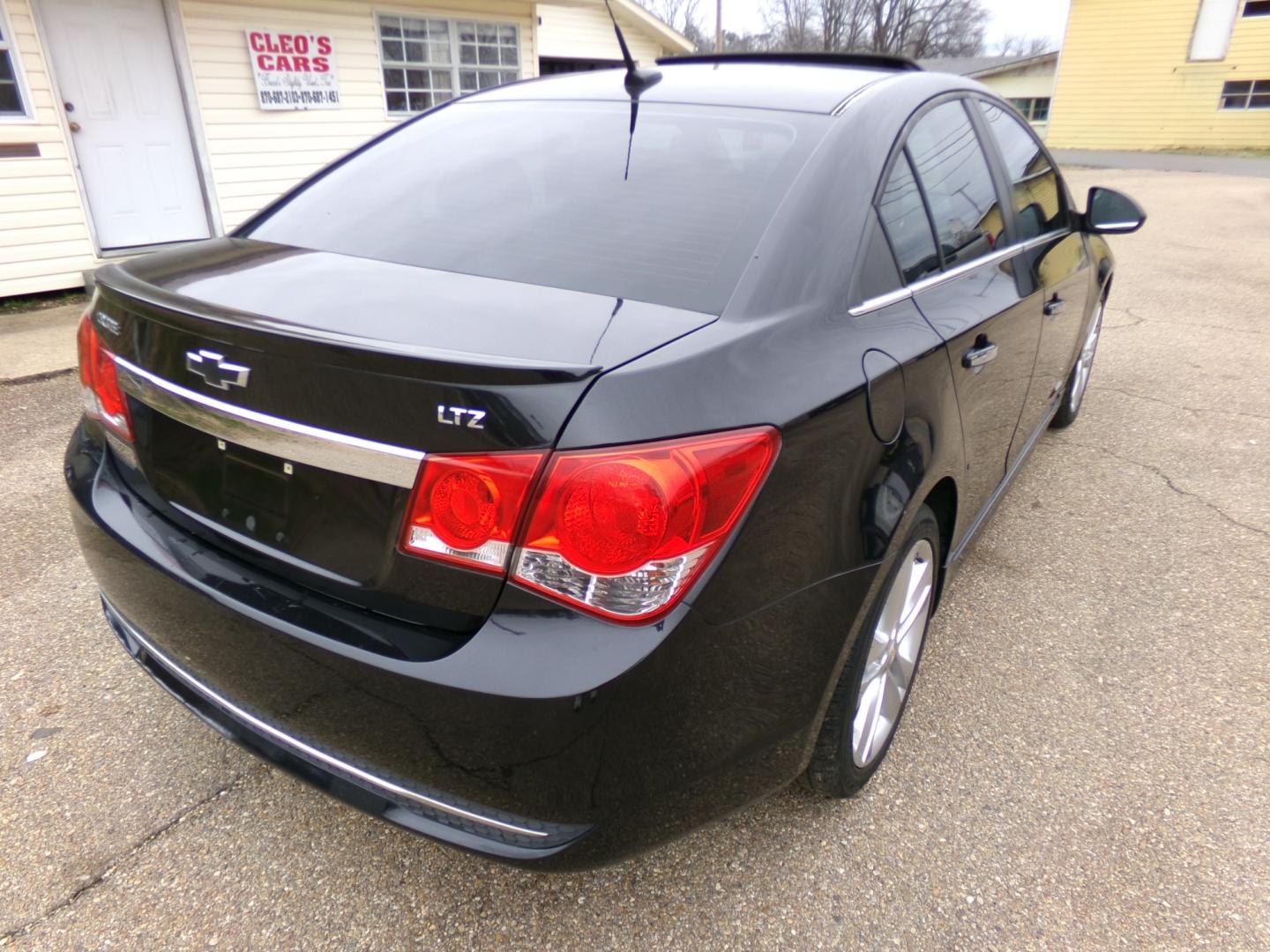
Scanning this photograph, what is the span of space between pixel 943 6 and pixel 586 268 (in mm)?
61290

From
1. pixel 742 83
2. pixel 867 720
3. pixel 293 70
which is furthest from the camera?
pixel 293 70

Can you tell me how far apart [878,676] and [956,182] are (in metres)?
1.38

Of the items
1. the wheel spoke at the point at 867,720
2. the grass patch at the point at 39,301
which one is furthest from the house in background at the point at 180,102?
the wheel spoke at the point at 867,720

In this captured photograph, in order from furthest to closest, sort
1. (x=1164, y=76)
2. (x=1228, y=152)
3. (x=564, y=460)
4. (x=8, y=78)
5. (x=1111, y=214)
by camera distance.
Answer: (x=1164, y=76)
(x=1228, y=152)
(x=8, y=78)
(x=1111, y=214)
(x=564, y=460)

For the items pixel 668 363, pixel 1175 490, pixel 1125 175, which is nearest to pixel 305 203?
pixel 668 363

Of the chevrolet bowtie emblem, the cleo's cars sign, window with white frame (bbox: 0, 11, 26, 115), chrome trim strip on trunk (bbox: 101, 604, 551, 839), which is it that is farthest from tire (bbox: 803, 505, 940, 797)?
the cleo's cars sign

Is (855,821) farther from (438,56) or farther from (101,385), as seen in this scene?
(438,56)

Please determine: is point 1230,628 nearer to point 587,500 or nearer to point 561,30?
point 587,500

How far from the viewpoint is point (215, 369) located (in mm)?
1483

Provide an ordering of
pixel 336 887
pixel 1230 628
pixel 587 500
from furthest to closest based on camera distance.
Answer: pixel 1230 628, pixel 336 887, pixel 587 500

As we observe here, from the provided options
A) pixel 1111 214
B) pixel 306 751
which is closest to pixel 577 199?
pixel 306 751

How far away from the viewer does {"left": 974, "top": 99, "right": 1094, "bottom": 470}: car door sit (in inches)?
108

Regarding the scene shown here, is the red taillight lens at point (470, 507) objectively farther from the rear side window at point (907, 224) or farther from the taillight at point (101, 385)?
the rear side window at point (907, 224)

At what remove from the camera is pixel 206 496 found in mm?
1614
